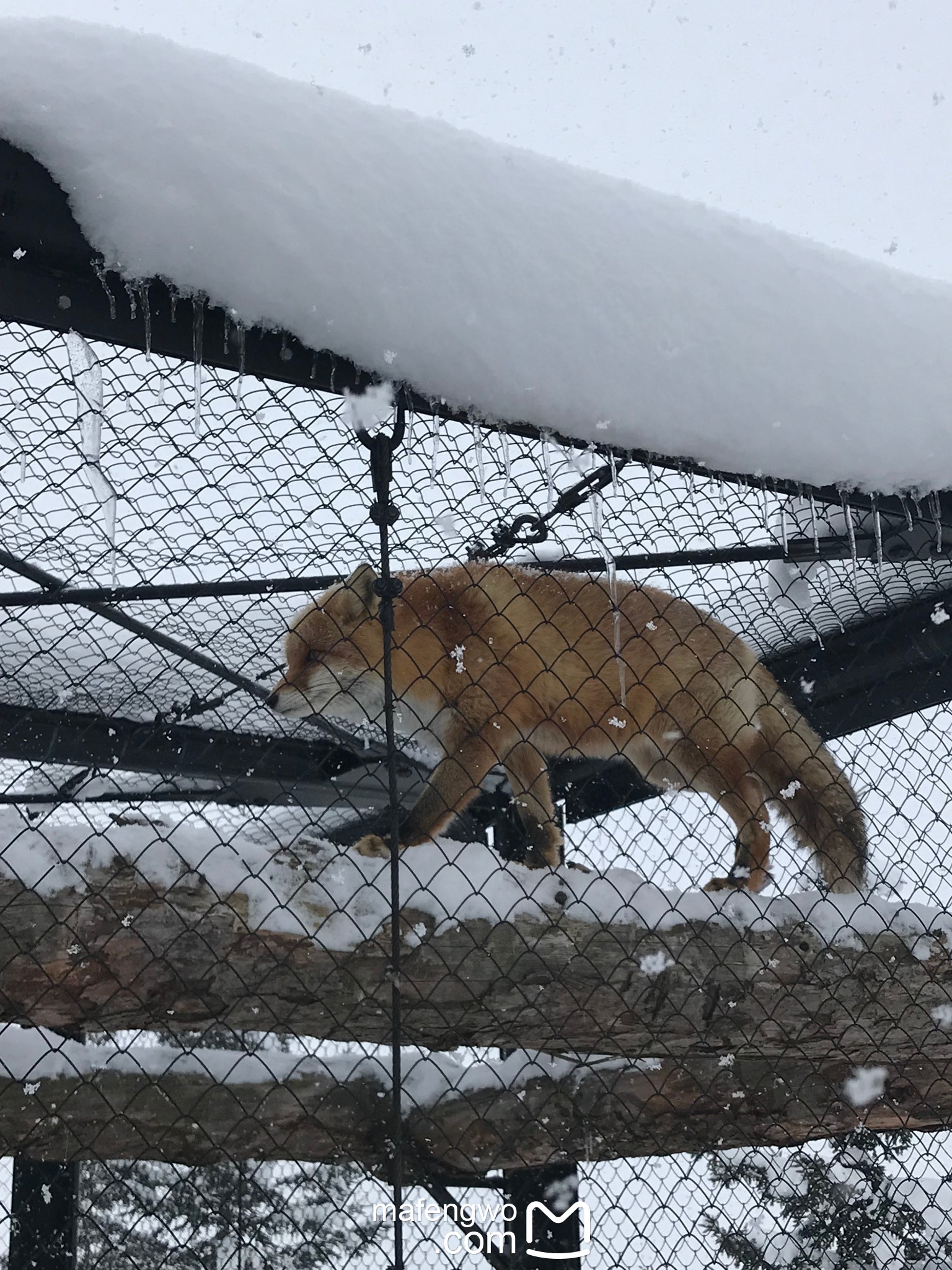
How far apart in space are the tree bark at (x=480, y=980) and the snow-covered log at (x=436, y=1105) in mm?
159

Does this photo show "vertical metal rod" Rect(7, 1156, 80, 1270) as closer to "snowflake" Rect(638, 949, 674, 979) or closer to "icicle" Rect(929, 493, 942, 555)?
"snowflake" Rect(638, 949, 674, 979)

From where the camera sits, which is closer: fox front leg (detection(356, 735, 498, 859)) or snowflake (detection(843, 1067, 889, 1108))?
snowflake (detection(843, 1067, 889, 1108))

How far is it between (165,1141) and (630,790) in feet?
7.77

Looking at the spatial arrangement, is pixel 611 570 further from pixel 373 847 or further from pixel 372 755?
pixel 372 755

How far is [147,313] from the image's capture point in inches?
79.5

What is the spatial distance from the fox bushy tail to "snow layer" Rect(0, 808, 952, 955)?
2.12 feet

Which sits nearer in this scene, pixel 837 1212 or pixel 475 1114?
pixel 475 1114

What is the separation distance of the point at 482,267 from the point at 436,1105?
210 cm

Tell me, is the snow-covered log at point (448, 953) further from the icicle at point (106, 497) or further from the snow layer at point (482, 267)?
the snow layer at point (482, 267)

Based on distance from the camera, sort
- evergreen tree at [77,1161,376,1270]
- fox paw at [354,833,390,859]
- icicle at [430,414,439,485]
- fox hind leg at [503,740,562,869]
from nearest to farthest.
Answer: icicle at [430,414,439,485], fox paw at [354,833,390,859], fox hind leg at [503,740,562,869], evergreen tree at [77,1161,376,1270]

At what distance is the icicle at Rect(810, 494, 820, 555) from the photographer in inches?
106

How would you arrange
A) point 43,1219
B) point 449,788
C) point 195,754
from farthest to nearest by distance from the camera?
point 195,754 < point 449,788 < point 43,1219

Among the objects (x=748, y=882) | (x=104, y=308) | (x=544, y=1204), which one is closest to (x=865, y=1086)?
(x=748, y=882)

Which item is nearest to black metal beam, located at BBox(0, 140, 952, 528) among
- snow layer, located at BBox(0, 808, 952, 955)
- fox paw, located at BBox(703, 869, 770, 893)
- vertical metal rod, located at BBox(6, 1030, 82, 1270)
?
snow layer, located at BBox(0, 808, 952, 955)
